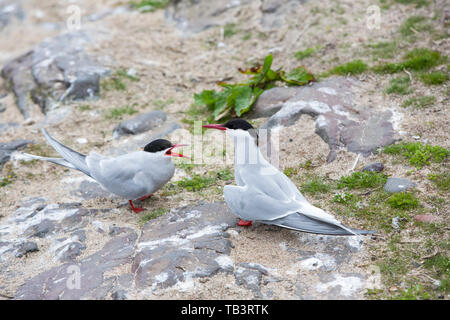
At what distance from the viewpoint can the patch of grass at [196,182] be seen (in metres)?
3.96

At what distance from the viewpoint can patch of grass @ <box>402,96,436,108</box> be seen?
13.9ft

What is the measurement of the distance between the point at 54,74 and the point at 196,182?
2.80 meters

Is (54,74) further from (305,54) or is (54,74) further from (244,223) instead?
(244,223)

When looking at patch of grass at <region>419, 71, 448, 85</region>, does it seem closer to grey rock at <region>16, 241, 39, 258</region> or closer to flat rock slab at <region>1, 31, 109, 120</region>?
flat rock slab at <region>1, 31, 109, 120</region>

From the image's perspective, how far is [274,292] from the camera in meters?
2.68

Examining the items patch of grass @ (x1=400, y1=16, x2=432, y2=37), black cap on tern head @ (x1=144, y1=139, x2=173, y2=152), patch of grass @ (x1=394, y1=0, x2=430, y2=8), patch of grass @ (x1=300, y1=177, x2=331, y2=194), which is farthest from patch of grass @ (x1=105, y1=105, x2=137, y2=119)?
patch of grass @ (x1=394, y1=0, x2=430, y2=8)

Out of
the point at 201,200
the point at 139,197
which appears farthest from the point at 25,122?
the point at 201,200

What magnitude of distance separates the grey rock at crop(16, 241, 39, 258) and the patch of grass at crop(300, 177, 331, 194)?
Answer: 79.1 inches

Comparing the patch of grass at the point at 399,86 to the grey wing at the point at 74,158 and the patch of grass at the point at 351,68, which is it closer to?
the patch of grass at the point at 351,68

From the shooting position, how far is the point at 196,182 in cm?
403

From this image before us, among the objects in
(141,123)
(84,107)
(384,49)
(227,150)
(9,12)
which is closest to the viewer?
(227,150)

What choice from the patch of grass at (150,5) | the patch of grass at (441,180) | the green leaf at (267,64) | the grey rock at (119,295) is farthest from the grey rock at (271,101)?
the patch of grass at (150,5)

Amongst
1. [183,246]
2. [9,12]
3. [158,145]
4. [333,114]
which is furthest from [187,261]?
[9,12]

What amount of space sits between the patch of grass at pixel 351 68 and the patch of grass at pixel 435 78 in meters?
0.61
